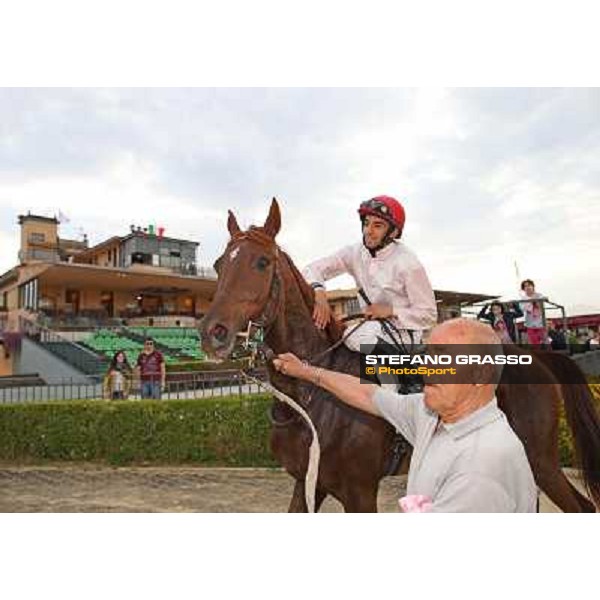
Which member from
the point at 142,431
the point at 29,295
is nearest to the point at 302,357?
the point at 142,431

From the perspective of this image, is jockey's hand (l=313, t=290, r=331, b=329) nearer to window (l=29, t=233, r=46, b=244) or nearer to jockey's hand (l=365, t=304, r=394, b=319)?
jockey's hand (l=365, t=304, r=394, b=319)

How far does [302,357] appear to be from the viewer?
260 cm

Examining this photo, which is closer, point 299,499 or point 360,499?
point 360,499

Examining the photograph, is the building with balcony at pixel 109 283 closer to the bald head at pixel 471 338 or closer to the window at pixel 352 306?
the window at pixel 352 306

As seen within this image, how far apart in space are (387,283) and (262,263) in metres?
0.80

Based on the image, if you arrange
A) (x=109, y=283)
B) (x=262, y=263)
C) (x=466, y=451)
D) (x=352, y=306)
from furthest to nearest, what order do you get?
(x=109, y=283), (x=352, y=306), (x=262, y=263), (x=466, y=451)

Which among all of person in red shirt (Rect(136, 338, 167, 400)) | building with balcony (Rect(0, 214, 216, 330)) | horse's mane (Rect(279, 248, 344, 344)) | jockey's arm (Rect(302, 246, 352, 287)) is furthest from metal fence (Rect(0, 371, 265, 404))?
horse's mane (Rect(279, 248, 344, 344))

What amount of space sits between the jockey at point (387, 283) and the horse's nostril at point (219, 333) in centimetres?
69

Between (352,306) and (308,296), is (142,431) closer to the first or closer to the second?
(352,306)

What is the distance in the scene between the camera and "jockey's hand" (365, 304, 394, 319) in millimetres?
2662

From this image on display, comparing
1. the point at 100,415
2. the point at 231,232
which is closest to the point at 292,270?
the point at 231,232

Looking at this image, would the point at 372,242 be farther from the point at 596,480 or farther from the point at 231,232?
the point at 596,480

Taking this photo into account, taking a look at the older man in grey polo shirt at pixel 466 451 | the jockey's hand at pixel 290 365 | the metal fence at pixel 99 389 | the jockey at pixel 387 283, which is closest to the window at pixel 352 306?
the jockey at pixel 387 283

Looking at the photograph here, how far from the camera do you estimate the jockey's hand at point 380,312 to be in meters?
2.66
